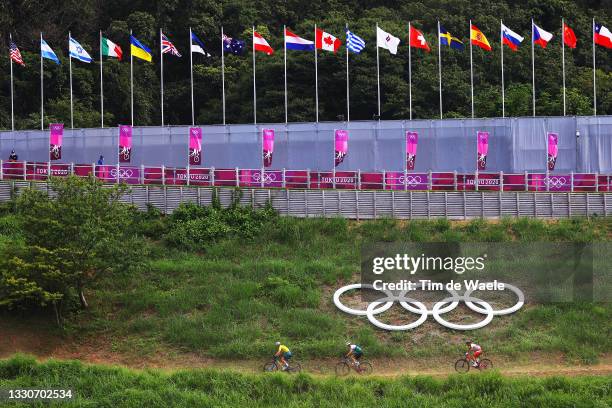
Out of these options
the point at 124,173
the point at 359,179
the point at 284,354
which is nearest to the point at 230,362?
the point at 284,354

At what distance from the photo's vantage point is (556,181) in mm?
46969

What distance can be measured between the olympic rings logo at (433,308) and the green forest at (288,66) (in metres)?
30.4

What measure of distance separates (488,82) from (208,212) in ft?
120

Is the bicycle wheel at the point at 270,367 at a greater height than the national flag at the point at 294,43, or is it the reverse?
the national flag at the point at 294,43

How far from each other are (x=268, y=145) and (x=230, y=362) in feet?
60.7

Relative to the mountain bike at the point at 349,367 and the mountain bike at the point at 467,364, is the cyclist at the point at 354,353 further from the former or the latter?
the mountain bike at the point at 467,364

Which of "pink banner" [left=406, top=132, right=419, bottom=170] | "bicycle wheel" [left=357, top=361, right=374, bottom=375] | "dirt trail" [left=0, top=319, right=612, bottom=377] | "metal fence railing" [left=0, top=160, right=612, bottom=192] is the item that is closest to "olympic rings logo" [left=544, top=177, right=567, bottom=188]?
"metal fence railing" [left=0, top=160, right=612, bottom=192]

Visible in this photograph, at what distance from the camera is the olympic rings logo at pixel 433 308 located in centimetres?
3662

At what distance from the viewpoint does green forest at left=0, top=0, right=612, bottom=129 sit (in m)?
70.6

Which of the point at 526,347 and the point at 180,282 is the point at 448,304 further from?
the point at 180,282

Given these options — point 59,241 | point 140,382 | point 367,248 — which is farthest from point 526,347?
point 59,241

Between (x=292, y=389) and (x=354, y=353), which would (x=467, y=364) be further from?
(x=292, y=389)

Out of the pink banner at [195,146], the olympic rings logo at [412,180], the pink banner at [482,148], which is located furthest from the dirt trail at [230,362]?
the pink banner at [195,146]

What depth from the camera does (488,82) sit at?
2931 inches
